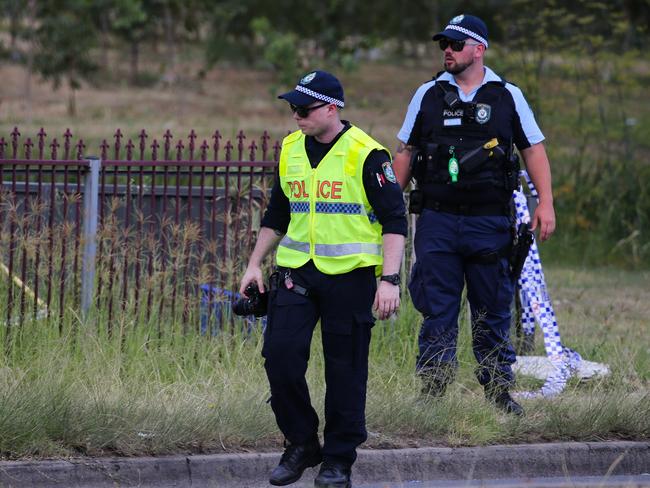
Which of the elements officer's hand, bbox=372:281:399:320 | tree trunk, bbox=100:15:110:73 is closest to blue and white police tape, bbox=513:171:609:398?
officer's hand, bbox=372:281:399:320

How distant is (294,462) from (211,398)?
3.92 feet

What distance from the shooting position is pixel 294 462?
17.4ft

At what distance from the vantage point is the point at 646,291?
40.7 feet

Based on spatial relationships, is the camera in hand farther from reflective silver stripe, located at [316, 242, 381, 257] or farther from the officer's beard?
the officer's beard

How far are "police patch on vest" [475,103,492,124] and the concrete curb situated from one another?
Result: 1650 mm

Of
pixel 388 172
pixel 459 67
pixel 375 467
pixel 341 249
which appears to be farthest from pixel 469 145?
pixel 375 467

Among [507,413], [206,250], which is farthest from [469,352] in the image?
[206,250]

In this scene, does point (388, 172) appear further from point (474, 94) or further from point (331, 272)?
point (474, 94)

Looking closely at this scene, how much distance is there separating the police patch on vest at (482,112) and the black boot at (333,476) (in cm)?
199

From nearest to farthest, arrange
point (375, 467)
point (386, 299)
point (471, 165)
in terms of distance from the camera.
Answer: point (386, 299) → point (375, 467) → point (471, 165)

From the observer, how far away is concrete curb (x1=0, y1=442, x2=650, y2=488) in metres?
5.48

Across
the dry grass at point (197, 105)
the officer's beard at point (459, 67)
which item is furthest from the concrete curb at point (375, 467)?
the dry grass at point (197, 105)

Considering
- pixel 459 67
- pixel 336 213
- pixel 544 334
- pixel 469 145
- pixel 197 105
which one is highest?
pixel 197 105

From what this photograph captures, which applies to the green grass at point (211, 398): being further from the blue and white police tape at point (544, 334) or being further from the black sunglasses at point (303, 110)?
the black sunglasses at point (303, 110)
